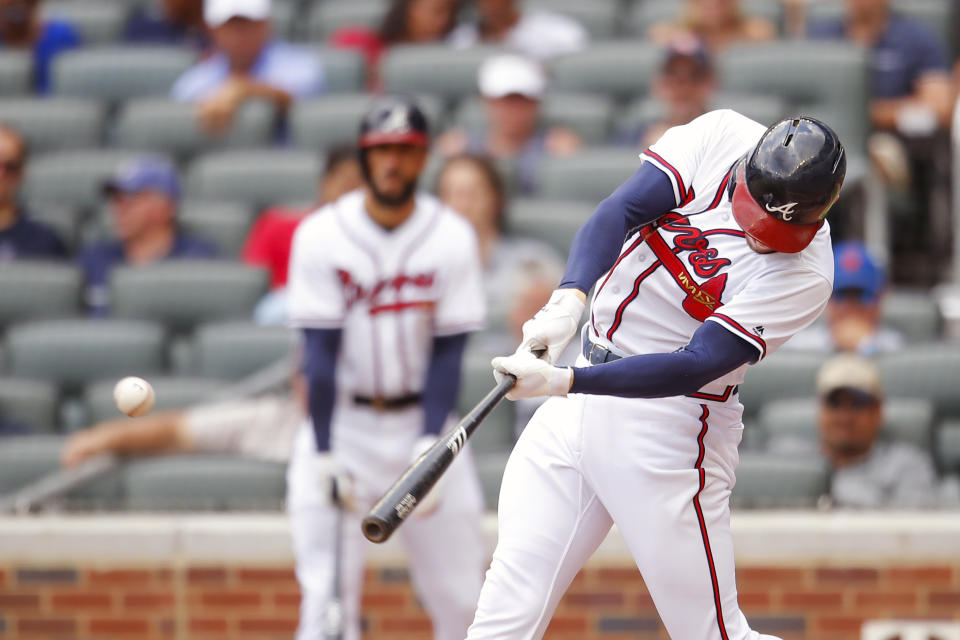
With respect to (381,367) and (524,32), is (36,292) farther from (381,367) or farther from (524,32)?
(524,32)

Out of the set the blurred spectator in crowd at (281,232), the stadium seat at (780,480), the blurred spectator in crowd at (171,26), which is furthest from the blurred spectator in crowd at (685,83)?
the blurred spectator in crowd at (171,26)

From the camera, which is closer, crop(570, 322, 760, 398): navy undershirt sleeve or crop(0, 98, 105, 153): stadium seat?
crop(570, 322, 760, 398): navy undershirt sleeve

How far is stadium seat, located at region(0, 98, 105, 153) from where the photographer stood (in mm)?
6656

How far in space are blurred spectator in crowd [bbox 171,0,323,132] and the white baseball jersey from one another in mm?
2506

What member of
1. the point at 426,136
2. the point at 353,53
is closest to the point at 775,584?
the point at 426,136

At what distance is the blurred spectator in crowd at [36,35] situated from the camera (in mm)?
7270

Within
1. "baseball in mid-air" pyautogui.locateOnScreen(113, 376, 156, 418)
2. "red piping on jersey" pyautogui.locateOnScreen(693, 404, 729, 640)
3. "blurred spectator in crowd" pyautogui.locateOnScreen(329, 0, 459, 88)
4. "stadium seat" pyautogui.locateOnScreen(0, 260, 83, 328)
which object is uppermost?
"blurred spectator in crowd" pyautogui.locateOnScreen(329, 0, 459, 88)

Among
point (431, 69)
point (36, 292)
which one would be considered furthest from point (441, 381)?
point (431, 69)

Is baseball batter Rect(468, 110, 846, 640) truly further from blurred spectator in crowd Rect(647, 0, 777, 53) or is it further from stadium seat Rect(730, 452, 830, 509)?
blurred spectator in crowd Rect(647, 0, 777, 53)

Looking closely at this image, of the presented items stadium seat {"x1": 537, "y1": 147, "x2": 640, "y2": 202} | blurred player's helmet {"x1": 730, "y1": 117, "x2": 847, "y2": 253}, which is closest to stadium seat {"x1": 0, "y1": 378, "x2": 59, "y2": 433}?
stadium seat {"x1": 537, "y1": 147, "x2": 640, "y2": 202}

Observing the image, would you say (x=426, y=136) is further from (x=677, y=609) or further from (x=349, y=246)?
(x=677, y=609)

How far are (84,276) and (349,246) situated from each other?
206cm

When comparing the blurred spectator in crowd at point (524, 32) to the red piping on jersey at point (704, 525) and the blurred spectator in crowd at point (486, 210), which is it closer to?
the blurred spectator in crowd at point (486, 210)

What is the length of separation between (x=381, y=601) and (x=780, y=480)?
4.24ft
